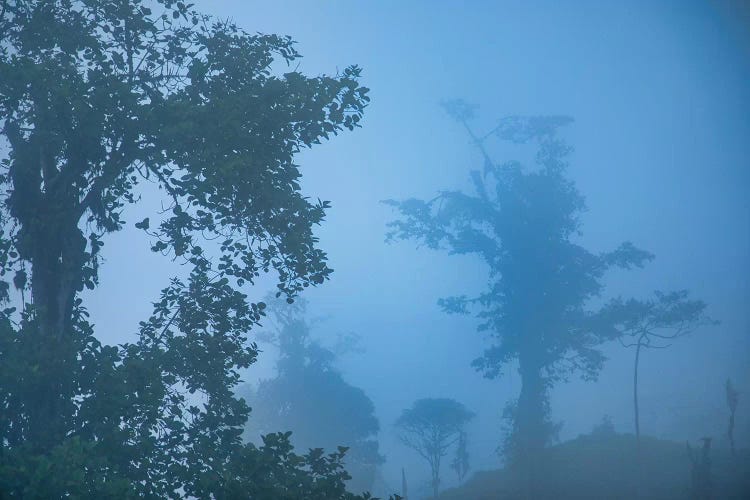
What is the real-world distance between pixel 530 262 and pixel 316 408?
26907 millimetres

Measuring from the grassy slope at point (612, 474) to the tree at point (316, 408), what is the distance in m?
15.0

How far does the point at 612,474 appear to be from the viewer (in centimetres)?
3466

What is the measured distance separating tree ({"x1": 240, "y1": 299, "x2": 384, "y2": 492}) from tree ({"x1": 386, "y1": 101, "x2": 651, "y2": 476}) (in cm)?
1814

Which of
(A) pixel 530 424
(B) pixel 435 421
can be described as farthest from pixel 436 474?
(A) pixel 530 424

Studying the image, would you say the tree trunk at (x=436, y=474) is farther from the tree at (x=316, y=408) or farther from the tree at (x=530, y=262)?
the tree at (x=530, y=262)

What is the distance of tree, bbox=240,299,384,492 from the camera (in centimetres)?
5447

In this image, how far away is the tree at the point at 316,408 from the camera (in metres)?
54.5

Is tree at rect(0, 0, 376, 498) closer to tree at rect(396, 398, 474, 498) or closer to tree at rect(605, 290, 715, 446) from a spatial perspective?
tree at rect(605, 290, 715, 446)

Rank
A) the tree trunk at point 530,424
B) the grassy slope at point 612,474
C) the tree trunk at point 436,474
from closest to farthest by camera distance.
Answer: the grassy slope at point 612,474 → the tree trunk at point 530,424 → the tree trunk at point 436,474

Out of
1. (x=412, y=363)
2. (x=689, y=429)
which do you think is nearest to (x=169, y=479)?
(x=689, y=429)

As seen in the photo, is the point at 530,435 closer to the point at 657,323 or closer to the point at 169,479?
the point at 657,323

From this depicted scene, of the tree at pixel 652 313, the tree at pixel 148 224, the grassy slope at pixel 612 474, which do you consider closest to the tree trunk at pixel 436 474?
the grassy slope at pixel 612 474

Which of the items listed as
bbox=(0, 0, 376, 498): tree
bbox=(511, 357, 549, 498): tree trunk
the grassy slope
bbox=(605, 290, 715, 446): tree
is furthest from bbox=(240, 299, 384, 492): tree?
bbox=(0, 0, 376, 498): tree

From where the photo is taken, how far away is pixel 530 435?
36594mm
